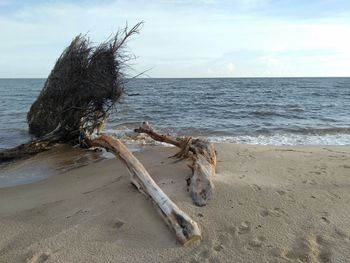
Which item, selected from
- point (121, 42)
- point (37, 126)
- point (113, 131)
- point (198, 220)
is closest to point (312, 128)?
point (113, 131)

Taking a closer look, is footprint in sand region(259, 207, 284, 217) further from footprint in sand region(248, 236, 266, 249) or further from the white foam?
the white foam

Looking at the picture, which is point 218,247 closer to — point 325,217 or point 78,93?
point 325,217

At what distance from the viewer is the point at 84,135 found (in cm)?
980

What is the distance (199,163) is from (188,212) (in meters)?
1.50

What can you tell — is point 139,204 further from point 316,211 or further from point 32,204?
point 316,211

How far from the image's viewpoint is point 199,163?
595cm

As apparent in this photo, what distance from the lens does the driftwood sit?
499 centimetres

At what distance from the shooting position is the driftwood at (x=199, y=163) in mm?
A: 4991

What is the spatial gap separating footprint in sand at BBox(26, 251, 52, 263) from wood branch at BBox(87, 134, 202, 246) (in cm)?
132

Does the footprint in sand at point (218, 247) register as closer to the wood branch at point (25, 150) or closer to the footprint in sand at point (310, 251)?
the footprint in sand at point (310, 251)

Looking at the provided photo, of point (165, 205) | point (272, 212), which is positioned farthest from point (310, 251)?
point (165, 205)

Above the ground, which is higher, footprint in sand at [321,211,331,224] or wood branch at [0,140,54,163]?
footprint in sand at [321,211,331,224]

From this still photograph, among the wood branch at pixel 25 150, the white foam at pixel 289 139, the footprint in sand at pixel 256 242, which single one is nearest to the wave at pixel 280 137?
the white foam at pixel 289 139

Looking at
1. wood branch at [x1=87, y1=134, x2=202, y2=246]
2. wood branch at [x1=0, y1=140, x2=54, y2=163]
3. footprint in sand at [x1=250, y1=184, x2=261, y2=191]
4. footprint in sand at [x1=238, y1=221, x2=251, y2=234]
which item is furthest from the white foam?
footprint in sand at [x1=238, y1=221, x2=251, y2=234]
